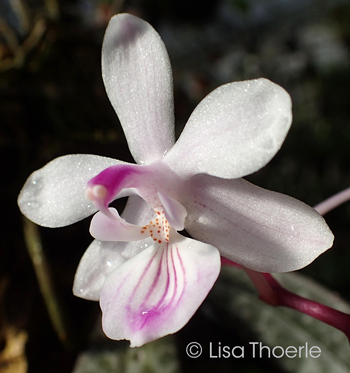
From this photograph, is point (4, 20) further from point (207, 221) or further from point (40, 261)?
point (207, 221)

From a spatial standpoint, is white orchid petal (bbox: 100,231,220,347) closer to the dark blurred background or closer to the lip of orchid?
the lip of orchid

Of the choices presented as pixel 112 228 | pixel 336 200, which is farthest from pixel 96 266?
pixel 336 200

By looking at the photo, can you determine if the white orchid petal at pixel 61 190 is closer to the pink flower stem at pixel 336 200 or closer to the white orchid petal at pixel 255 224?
the white orchid petal at pixel 255 224

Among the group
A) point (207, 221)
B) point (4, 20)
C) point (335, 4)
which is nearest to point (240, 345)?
point (207, 221)

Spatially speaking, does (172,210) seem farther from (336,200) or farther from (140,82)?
(336,200)
